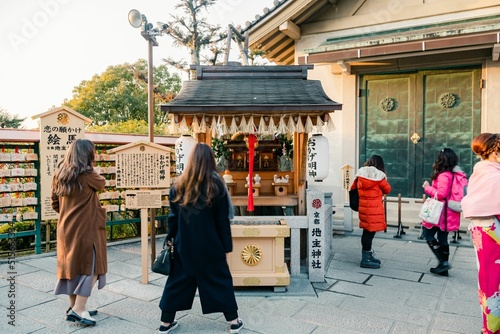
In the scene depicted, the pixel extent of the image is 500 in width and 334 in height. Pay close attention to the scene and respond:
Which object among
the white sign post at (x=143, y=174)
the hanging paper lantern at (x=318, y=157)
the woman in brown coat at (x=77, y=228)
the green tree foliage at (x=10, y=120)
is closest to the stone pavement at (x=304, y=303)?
the woman in brown coat at (x=77, y=228)

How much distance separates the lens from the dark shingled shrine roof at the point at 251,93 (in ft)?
18.9

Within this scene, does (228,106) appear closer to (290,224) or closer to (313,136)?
(313,136)

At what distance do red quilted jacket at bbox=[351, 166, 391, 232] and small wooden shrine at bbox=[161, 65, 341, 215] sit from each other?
1.03m

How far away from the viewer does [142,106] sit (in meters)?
33.3

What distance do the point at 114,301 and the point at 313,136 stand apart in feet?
13.3

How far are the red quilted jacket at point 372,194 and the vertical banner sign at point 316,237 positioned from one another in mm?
1051

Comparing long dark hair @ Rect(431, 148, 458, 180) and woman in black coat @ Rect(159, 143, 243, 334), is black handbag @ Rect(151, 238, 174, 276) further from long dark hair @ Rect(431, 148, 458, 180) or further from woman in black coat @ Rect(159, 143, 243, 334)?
long dark hair @ Rect(431, 148, 458, 180)

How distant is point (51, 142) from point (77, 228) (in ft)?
11.7

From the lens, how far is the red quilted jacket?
6367 mm

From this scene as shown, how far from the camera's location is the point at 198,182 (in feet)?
12.4

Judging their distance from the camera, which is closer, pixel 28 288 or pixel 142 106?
pixel 28 288

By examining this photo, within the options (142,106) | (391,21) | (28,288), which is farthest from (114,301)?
(142,106)

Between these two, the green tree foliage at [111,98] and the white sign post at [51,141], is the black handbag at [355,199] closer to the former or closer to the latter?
the white sign post at [51,141]

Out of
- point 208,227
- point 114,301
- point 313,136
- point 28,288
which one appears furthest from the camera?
point 313,136
